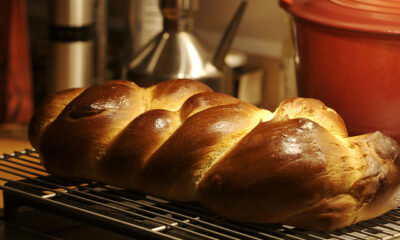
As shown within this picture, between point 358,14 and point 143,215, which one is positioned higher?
point 358,14

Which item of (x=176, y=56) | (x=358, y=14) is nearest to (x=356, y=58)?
(x=358, y=14)

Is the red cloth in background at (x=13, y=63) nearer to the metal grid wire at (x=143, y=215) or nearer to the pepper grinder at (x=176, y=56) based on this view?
the pepper grinder at (x=176, y=56)

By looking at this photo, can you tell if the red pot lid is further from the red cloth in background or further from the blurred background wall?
the red cloth in background

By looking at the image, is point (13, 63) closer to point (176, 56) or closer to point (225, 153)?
point (176, 56)

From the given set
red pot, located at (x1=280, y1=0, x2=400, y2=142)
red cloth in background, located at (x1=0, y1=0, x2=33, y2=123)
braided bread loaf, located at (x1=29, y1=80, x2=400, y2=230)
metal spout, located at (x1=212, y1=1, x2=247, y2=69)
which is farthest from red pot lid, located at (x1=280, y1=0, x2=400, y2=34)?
red cloth in background, located at (x1=0, y1=0, x2=33, y2=123)

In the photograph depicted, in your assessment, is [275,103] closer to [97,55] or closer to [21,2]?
[97,55]

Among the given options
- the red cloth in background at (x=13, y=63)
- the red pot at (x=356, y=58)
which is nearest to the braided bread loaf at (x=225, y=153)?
the red pot at (x=356, y=58)
